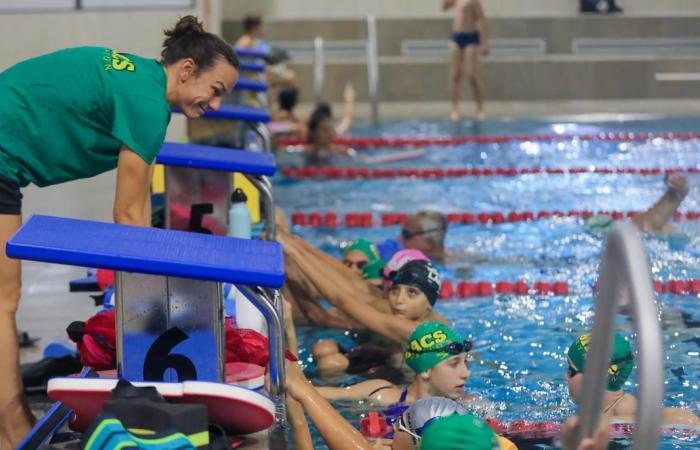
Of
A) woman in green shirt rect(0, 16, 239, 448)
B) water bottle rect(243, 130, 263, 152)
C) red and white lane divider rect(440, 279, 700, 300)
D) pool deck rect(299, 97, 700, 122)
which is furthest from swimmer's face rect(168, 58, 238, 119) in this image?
pool deck rect(299, 97, 700, 122)

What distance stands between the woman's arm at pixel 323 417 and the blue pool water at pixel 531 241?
4.18ft

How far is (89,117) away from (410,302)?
2.32 m

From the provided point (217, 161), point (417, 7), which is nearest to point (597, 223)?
point (217, 161)

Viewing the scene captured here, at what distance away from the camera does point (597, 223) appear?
8.94 m

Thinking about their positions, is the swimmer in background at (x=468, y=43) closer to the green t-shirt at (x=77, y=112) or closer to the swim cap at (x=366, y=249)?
the swim cap at (x=366, y=249)

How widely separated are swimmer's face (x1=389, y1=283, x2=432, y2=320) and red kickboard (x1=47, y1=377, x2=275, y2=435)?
2536mm

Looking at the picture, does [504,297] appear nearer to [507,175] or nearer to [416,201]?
[416,201]

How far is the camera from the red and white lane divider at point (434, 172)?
11.4 m

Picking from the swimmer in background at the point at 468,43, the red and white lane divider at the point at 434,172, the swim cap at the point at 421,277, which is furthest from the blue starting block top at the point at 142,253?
the swimmer in background at the point at 468,43

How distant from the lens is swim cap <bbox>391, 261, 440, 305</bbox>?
18.4 feet

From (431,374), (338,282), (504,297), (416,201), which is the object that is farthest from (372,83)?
(431,374)

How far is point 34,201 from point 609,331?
17.7ft

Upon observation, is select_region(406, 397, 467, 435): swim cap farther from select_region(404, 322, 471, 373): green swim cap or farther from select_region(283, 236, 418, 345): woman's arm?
select_region(283, 236, 418, 345): woman's arm

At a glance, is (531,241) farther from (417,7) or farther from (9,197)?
(417,7)
